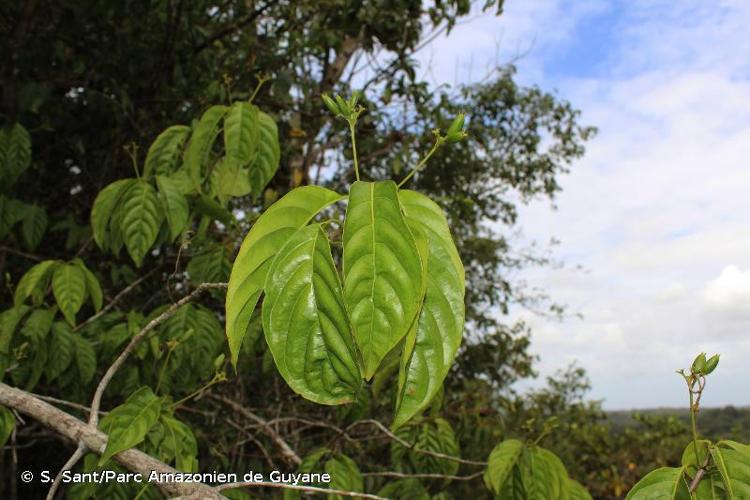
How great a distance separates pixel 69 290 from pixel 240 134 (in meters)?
0.62

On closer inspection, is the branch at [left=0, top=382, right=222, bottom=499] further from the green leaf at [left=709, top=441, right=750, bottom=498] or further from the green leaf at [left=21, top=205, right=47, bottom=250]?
the green leaf at [left=21, top=205, right=47, bottom=250]

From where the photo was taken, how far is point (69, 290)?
160 centimetres

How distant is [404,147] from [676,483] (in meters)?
2.41

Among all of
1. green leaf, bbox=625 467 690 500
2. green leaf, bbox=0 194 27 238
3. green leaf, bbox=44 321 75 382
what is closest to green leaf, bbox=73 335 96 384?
green leaf, bbox=44 321 75 382

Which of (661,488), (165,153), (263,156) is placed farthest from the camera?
(165,153)

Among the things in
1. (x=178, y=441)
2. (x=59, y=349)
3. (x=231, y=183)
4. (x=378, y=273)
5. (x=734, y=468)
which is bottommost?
(x=734, y=468)

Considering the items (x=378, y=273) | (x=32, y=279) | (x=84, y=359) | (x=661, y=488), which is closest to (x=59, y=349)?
(x=84, y=359)

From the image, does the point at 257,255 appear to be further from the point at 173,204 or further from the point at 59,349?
the point at 59,349

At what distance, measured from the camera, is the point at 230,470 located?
2627mm

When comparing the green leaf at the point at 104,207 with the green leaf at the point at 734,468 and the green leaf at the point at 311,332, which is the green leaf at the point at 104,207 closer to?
the green leaf at the point at 311,332

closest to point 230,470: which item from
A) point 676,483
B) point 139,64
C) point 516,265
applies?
point 139,64

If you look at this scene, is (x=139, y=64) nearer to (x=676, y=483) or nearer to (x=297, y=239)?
(x=297, y=239)

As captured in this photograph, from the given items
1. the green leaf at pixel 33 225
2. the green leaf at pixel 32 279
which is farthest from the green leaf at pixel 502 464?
the green leaf at pixel 33 225

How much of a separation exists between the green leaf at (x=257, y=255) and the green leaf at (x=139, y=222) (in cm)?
87
